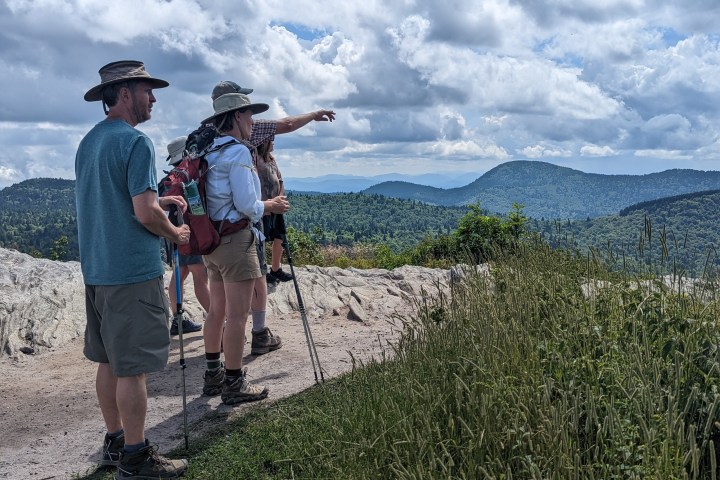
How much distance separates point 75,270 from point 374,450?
8.53 m

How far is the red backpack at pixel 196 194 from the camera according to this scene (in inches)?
209

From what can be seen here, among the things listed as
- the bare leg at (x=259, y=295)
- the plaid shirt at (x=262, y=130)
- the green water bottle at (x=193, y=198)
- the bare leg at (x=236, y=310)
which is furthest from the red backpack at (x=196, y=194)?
the plaid shirt at (x=262, y=130)

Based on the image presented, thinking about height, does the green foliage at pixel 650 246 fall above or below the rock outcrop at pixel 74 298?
above

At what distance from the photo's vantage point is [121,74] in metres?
4.25

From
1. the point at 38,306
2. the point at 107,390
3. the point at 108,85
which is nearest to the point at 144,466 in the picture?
the point at 107,390

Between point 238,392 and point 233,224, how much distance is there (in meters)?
1.67

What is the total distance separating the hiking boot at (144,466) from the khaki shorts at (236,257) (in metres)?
1.64

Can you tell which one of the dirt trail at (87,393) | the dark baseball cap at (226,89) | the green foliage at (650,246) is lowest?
the dirt trail at (87,393)

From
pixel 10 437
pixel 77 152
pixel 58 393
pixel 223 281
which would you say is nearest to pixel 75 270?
pixel 58 393

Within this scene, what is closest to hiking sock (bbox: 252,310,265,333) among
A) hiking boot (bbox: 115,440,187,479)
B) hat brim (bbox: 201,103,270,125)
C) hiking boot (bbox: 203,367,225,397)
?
hiking boot (bbox: 203,367,225,397)

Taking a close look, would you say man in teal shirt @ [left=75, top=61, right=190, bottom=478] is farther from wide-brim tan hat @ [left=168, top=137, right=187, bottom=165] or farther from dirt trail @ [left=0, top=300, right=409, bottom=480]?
wide-brim tan hat @ [left=168, top=137, right=187, bottom=165]

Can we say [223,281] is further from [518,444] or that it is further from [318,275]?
[318,275]

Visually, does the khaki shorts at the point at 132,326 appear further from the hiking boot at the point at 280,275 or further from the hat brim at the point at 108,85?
the hiking boot at the point at 280,275

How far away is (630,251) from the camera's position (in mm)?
5980
